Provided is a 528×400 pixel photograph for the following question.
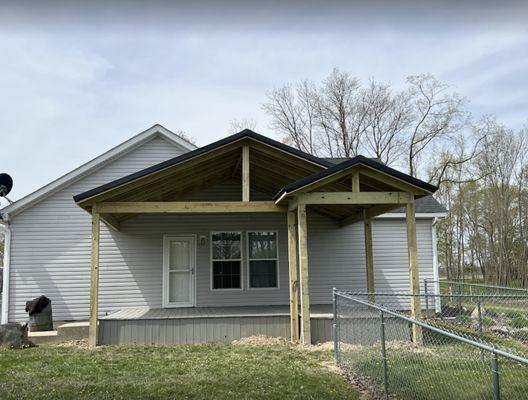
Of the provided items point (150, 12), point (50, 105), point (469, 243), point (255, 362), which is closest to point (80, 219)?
point (50, 105)

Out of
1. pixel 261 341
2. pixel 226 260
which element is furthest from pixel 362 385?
pixel 226 260

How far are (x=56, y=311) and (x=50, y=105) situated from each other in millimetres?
5156

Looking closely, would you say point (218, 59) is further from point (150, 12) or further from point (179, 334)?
point (179, 334)

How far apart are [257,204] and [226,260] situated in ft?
10.5

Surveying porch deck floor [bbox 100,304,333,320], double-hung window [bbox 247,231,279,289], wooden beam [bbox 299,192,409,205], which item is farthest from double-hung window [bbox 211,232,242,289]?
wooden beam [bbox 299,192,409,205]

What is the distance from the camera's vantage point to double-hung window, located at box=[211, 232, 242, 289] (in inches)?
451

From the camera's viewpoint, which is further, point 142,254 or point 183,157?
point 142,254

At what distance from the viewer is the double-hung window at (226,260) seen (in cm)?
1146

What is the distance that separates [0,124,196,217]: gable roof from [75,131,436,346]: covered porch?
2224 mm

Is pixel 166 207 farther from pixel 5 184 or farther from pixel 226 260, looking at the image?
pixel 5 184

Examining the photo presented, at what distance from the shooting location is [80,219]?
11.4 m

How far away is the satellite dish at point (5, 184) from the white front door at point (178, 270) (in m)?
4.07

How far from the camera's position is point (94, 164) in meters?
11.5

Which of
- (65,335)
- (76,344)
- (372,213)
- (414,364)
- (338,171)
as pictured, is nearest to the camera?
(414,364)
